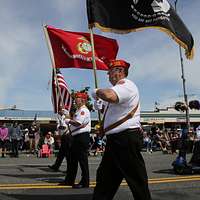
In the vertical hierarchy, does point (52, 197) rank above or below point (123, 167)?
below

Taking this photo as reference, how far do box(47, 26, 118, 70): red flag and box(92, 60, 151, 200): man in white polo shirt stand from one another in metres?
5.73

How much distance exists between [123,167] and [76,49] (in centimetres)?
670

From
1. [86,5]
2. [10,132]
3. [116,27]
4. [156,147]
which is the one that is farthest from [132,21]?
[156,147]

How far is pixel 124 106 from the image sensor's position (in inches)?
191

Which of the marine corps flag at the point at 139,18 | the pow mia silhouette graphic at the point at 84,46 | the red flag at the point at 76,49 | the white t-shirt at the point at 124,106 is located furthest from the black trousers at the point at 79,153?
the pow mia silhouette graphic at the point at 84,46

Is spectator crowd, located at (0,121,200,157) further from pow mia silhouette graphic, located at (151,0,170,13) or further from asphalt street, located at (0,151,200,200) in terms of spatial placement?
pow mia silhouette graphic, located at (151,0,170,13)

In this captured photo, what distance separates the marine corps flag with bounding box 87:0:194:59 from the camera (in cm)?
804

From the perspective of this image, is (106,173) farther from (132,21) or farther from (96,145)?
(96,145)

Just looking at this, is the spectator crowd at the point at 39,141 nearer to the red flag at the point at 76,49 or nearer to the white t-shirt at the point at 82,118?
the red flag at the point at 76,49

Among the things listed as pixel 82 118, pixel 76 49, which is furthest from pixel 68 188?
pixel 76 49

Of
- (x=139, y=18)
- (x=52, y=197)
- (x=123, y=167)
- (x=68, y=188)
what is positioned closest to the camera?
(x=123, y=167)

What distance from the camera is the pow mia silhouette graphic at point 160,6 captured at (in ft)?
27.3

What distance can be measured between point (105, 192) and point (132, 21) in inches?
164

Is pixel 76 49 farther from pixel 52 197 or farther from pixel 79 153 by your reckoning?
pixel 52 197
